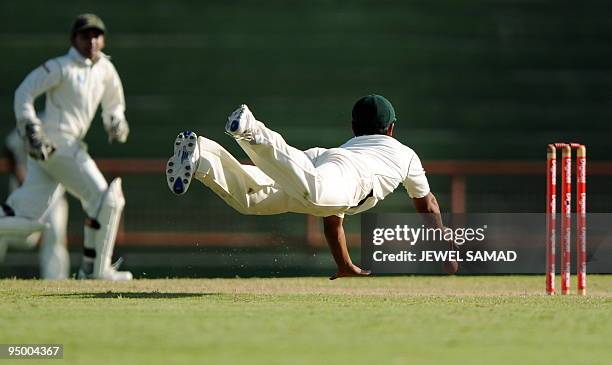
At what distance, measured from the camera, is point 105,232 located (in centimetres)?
1072

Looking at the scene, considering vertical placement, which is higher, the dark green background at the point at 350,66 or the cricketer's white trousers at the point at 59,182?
the dark green background at the point at 350,66

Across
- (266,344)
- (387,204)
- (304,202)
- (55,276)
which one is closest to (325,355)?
(266,344)

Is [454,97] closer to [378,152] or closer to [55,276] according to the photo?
[55,276]

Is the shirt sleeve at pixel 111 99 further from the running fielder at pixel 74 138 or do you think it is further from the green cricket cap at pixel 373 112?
the green cricket cap at pixel 373 112

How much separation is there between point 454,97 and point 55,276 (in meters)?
4.37

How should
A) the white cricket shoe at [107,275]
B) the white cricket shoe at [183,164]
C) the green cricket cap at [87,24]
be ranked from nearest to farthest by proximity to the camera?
the white cricket shoe at [183,164]
the green cricket cap at [87,24]
the white cricket shoe at [107,275]

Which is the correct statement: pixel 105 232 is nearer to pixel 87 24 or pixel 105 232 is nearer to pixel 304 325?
pixel 87 24

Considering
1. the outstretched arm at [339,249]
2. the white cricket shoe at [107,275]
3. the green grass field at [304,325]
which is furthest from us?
the white cricket shoe at [107,275]

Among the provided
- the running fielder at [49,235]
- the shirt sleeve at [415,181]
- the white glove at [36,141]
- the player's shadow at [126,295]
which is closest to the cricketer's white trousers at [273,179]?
the shirt sleeve at [415,181]

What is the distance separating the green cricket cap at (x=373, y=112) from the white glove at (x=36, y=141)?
2666mm

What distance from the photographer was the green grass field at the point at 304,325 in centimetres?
553

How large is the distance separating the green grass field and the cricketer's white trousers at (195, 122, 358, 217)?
0.57 metres

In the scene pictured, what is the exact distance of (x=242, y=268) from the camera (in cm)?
1280

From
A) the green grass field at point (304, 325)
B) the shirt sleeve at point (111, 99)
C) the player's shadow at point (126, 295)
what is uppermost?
the shirt sleeve at point (111, 99)
